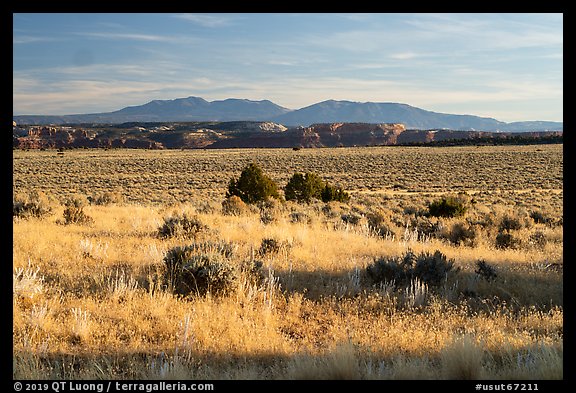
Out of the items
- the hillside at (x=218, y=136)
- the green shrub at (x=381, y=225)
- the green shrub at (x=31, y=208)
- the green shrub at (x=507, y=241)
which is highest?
the hillside at (x=218, y=136)

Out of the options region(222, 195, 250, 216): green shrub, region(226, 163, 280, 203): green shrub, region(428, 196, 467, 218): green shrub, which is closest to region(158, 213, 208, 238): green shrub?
region(222, 195, 250, 216): green shrub

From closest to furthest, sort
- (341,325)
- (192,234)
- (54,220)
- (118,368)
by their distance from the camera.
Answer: (118,368) → (341,325) → (192,234) → (54,220)

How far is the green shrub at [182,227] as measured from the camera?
9.41 m

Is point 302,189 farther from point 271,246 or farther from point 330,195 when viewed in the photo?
point 271,246

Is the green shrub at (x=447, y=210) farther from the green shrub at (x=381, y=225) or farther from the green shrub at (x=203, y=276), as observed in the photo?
the green shrub at (x=203, y=276)

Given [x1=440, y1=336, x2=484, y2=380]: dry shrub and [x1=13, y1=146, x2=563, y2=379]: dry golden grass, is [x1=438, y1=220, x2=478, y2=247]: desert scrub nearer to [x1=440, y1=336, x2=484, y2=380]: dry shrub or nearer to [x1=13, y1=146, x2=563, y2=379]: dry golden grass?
[x1=13, y1=146, x2=563, y2=379]: dry golden grass

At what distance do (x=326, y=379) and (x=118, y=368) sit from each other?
Result: 5.65 feet

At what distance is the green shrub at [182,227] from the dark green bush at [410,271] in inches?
171

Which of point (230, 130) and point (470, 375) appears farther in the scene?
point (230, 130)

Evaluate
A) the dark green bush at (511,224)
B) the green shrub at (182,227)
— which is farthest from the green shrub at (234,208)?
the dark green bush at (511,224)

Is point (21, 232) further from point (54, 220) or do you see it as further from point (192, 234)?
point (192, 234)
